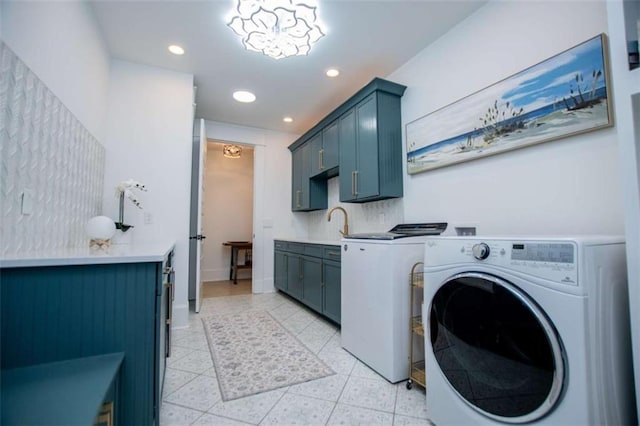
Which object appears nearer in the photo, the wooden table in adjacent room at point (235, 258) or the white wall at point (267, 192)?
the white wall at point (267, 192)

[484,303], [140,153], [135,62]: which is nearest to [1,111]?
[140,153]

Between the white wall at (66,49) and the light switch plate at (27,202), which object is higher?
the white wall at (66,49)

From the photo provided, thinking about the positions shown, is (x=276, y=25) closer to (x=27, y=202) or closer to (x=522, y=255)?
(x=27, y=202)

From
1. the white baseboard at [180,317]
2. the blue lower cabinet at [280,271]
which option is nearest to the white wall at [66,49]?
the white baseboard at [180,317]

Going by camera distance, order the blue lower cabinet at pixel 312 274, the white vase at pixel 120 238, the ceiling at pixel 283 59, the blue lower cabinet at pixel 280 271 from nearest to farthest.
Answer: the ceiling at pixel 283 59 < the white vase at pixel 120 238 < the blue lower cabinet at pixel 312 274 < the blue lower cabinet at pixel 280 271


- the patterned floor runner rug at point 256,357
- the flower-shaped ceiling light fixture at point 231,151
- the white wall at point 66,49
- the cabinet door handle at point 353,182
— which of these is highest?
the flower-shaped ceiling light fixture at point 231,151

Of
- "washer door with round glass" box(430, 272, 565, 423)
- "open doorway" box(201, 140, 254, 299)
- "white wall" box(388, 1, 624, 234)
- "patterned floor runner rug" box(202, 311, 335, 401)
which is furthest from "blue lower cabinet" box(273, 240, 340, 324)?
"open doorway" box(201, 140, 254, 299)

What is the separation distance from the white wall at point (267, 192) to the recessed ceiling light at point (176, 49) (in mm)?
1624

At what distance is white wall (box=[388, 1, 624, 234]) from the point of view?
1.45 meters

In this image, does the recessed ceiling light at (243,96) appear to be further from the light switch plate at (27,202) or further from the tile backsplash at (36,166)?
the light switch plate at (27,202)

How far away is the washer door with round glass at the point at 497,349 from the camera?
99 centimetres

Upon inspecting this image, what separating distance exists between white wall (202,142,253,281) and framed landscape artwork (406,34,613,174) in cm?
433

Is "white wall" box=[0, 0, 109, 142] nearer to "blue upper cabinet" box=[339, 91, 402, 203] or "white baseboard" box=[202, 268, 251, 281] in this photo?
"blue upper cabinet" box=[339, 91, 402, 203]

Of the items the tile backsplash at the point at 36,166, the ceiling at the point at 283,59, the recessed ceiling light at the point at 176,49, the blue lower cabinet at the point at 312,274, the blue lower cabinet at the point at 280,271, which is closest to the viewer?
the tile backsplash at the point at 36,166
